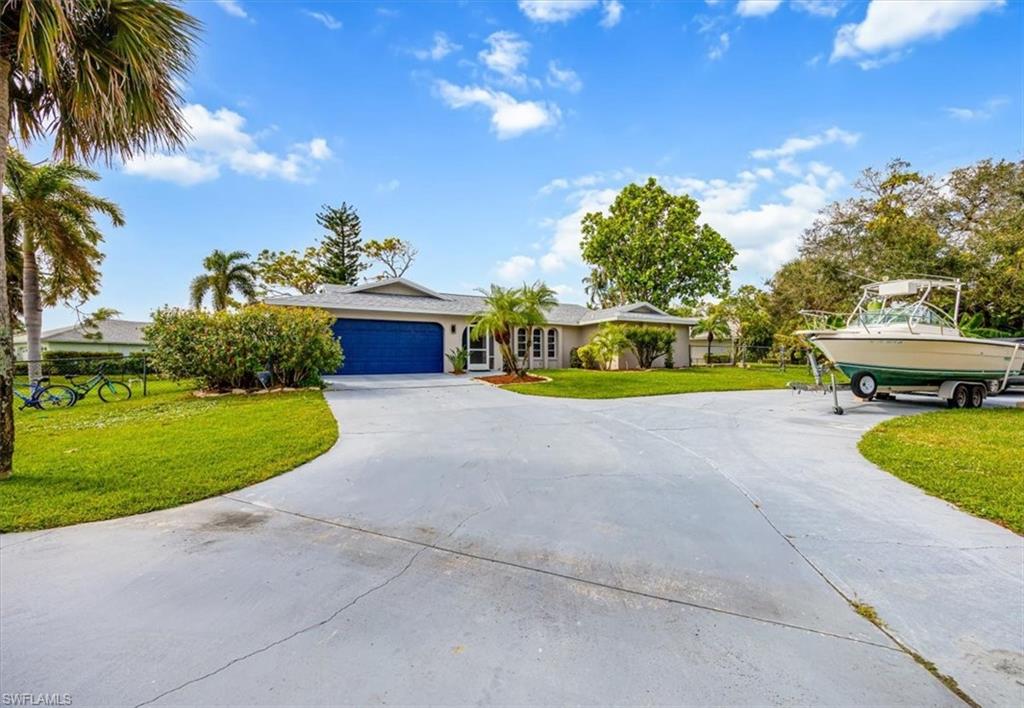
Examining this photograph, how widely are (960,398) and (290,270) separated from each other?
40.9m

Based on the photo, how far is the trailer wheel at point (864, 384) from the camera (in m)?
10.7

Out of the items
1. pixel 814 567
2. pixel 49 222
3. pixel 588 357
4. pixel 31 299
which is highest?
pixel 49 222

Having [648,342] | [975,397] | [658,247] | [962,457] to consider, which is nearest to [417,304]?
[648,342]

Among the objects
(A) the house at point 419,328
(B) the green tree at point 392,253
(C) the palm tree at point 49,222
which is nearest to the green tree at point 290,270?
(B) the green tree at point 392,253

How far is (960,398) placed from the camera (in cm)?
1074

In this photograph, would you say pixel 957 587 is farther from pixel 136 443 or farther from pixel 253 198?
pixel 253 198

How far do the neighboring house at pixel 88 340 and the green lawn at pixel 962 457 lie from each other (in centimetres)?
3498

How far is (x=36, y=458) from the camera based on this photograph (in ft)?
18.8

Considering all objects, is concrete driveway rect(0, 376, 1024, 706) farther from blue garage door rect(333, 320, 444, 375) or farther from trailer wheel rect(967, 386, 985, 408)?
blue garage door rect(333, 320, 444, 375)

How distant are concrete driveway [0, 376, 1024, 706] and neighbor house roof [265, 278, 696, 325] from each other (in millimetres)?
12076

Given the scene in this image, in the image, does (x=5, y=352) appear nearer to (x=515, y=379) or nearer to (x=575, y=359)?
(x=515, y=379)

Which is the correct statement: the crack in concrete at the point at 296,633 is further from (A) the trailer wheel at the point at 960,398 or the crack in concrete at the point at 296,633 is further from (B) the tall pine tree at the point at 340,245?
(B) the tall pine tree at the point at 340,245

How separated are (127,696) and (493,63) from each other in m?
14.0

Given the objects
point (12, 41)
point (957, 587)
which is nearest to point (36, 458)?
point (12, 41)
